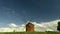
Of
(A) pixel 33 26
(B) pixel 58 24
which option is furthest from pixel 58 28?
(A) pixel 33 26

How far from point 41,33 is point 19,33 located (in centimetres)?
575

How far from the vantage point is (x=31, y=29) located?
196ft

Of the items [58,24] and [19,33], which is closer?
[19,33]

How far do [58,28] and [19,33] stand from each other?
25000 millimetres

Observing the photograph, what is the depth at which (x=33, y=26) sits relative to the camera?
2397 inches

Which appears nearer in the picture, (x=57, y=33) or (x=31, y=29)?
(x=57, y=33)

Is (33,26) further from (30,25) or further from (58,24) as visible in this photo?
(58,24)

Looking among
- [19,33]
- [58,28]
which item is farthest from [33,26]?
[19,33]

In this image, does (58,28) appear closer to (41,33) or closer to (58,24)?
(58,24)

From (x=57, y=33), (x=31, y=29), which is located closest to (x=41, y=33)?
(x=57, y=33)

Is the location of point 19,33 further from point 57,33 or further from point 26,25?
point 26,25

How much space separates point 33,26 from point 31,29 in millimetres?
1770

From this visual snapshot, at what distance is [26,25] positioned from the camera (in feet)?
200

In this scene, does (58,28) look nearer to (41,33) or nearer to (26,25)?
(26,25)
